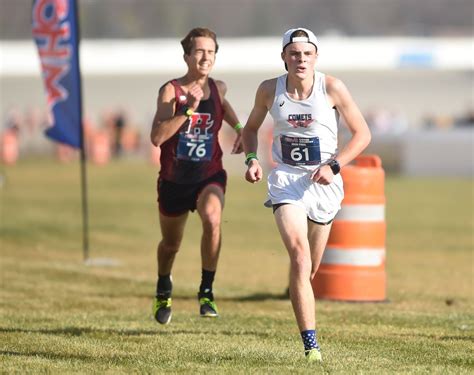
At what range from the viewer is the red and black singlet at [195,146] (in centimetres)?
994

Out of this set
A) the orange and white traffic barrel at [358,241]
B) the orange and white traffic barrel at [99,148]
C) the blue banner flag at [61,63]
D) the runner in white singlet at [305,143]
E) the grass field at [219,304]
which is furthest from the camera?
the orange and white traffic barrel at [99,148]

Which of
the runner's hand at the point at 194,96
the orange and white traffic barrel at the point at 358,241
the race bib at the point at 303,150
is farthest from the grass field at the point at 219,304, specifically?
the runner's hand at the point at 194,96

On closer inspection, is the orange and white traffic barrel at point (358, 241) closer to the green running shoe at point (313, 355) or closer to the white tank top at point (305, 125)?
the white tank top at point (305, 125)

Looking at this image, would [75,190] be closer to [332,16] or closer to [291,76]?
[291,76]

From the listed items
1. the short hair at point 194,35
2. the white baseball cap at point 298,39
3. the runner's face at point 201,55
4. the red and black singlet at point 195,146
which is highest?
the white baseball cap at point 298,39

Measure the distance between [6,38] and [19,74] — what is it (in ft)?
7.84

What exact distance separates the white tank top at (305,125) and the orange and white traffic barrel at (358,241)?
11.3ft

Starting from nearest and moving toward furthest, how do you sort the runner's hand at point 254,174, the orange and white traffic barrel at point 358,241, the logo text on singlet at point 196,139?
the runner's hand at point 254,174, the logo text on singlet at point 196,139, the orange and white traffic barrel at point 358,241

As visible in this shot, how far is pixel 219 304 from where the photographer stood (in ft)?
39.7

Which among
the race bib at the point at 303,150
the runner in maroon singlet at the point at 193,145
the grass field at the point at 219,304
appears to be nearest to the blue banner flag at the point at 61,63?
the grass field at the point at 219,304

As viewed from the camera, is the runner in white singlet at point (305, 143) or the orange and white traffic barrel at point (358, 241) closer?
the runner in white singlet at point (305, 143)

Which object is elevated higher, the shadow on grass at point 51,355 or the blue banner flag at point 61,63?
the blue banner flag at point 61,63

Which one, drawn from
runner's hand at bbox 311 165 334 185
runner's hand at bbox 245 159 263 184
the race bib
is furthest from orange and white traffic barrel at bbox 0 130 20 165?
runner's hand at bbox 311 165 334 185

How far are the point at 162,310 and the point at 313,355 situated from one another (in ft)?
8.59
